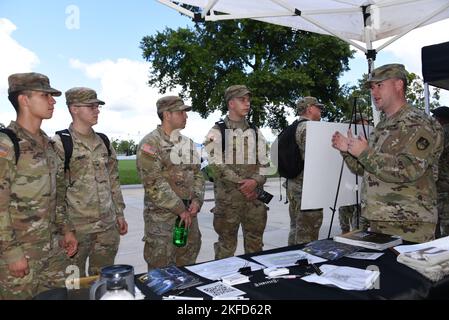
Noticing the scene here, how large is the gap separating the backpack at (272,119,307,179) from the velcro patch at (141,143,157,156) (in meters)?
1.57

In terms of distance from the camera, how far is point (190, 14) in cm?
379

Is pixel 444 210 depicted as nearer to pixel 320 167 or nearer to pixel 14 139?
pixel 320 167

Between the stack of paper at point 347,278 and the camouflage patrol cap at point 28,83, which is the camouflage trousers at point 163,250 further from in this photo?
the stack of paper at point 347,278

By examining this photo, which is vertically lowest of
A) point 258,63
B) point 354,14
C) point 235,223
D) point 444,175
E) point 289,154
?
point 235,223

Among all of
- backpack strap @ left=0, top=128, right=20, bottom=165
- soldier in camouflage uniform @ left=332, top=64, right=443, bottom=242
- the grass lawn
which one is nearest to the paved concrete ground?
soldier in camouflage uniform @ left=332, top=64, right=443, bottom=242

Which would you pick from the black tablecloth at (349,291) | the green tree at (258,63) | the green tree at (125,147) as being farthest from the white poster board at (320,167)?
the green tree at (125,147)

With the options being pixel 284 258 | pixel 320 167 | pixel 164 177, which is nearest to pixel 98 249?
pixel 164 177

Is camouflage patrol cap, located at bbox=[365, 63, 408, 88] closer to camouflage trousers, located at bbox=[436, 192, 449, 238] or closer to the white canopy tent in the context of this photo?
the white canopy tent

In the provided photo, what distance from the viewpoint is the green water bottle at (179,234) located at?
10.3 ft

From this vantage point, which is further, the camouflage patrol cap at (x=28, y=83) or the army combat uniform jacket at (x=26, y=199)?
the camouflage patrol cap at (x=28, y=83)

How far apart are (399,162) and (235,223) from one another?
1833 mm

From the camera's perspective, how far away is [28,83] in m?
2.34

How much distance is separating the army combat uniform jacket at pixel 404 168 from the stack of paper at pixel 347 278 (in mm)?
901

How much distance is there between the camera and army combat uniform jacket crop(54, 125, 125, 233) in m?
2.86
